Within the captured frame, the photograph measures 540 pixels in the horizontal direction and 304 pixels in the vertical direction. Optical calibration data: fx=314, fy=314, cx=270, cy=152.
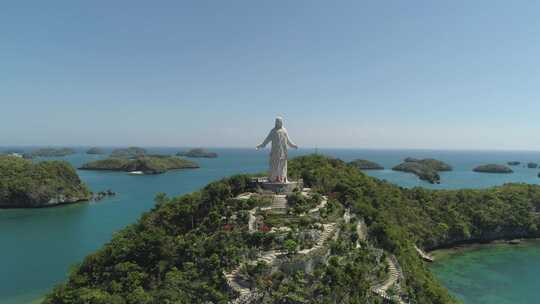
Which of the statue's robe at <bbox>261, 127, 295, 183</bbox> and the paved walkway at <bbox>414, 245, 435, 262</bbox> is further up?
the statue's robe at <bbox>261, 127, 295, 183</bbox>

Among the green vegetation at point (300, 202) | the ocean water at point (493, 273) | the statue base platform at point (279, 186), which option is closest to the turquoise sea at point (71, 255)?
the ocean water at point (493, 273)

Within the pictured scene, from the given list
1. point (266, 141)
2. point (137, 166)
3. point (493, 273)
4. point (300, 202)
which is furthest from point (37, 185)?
point (493, 273)

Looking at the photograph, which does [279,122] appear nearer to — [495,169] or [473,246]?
[473,246]

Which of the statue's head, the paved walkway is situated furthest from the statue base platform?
the paved walkway

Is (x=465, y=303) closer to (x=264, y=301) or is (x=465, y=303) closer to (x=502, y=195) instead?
(x=264, y=301)

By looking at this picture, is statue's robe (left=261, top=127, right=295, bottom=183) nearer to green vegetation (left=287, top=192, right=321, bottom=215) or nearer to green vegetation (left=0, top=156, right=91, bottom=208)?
green vegetation (left=287, top=192, right=321, bottom=215)

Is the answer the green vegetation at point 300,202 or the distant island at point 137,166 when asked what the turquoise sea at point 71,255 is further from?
the distant island at point 137,166

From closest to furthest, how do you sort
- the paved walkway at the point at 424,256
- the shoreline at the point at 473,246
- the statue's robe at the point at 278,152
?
the statue's robe at the point at 278,152 → the paved walkway at the point at 424,256 → the shoreline at the point at 473,246
